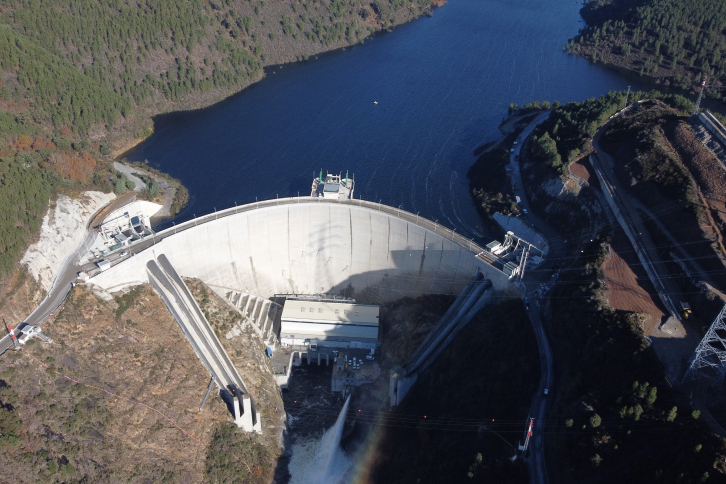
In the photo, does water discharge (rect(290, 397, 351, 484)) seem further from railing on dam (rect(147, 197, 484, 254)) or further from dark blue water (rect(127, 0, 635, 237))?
dark blue water (rect(127, 0, 635, 237))

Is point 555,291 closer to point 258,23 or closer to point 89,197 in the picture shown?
point 89,197

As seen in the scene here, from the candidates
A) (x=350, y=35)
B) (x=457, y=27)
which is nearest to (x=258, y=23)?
(x=350, y=35)

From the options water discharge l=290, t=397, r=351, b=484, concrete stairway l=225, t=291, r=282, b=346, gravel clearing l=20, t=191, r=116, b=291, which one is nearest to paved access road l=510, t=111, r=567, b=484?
water discharge l=290, t=397, r=351, b=484

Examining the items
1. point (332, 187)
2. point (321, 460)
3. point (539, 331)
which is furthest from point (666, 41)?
point (321, 460)

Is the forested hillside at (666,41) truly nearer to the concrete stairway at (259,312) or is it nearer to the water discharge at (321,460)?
the concrete stairway at (259,312)

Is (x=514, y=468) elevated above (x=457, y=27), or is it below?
below

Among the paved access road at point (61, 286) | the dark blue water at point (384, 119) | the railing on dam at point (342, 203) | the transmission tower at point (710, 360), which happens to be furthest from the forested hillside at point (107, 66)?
the transmission tower at point (710, 360)

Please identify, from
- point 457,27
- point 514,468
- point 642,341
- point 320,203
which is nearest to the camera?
point 514,468

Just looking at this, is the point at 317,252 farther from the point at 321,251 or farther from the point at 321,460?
the point at 321,460

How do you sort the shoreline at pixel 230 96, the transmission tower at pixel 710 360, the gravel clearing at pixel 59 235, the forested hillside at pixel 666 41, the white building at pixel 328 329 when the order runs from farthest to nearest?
the forested hillside at pixel 666 41, the shoreline at pixel 230 96, the white building at pixel 328 329, the gravel clearing at pixel 59 235, the transmission tower at pixel 710 360
